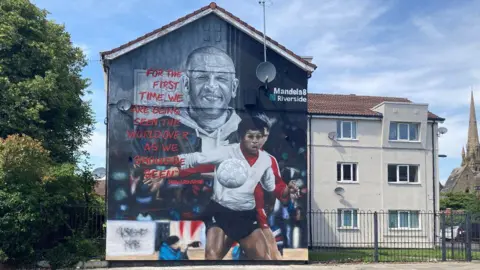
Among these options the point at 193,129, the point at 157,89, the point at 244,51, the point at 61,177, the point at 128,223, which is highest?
the point at 244,51

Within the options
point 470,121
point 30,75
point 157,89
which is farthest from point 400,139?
point 470,121

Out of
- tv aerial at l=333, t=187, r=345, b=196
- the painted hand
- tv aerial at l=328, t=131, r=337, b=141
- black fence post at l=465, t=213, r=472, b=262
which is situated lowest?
black fence post at l=465, t=213, r=472, b=262

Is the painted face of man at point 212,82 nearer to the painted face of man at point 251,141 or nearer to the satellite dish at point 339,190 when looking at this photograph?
the painted face of man at point 251,141

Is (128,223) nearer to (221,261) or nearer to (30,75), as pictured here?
(221,261)

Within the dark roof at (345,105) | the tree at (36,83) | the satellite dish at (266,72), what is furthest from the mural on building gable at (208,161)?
the dark roof at (345,105)

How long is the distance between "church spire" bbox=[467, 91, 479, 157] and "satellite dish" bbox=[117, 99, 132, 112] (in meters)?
108

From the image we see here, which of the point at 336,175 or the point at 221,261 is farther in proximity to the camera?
the point at 336,175

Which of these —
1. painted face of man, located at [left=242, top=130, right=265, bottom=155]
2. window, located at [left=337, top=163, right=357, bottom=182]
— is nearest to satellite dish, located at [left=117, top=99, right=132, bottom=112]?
painted face of man, located at [left=242, top=130, right=265, bottom=155]

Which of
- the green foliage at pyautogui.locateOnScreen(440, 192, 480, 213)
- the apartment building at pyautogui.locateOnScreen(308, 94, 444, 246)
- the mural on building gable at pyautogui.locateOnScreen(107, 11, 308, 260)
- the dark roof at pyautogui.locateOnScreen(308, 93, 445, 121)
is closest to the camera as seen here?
the mural on building gable at pyautogui.locateOnScreen(107, 11, 308, 260)

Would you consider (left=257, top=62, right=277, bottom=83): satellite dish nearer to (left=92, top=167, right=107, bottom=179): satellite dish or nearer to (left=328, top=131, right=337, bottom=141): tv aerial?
(left=92, top=167, right=107, bottom=179): satellite dish

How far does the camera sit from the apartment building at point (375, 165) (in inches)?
1281

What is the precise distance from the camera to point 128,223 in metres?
18.3

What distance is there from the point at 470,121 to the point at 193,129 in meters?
118

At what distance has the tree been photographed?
2017 centimetres
